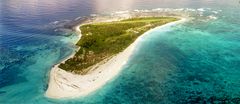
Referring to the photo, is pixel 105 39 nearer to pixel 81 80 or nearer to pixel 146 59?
pixel 146 59

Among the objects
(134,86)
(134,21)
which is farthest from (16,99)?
(134,21)

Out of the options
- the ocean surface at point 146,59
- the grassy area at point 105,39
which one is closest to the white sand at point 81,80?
the ocean surface at point 146,59

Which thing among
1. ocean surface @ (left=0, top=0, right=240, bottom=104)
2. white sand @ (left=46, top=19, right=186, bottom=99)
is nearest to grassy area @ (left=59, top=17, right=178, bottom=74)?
white sand @ (left=46, top=19, right=186, bottom=99)

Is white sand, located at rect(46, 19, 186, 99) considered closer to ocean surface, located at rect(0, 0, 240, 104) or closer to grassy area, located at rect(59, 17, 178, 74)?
ocean surface, located at rect(0, 0, 240, 104)

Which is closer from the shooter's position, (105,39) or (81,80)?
(81,80)

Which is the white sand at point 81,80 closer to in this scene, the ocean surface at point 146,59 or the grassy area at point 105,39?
the ocean surface at point 146,59

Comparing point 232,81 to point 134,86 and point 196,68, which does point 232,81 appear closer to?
point 196,68

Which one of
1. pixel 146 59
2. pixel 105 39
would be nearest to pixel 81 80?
pixel 146 59
